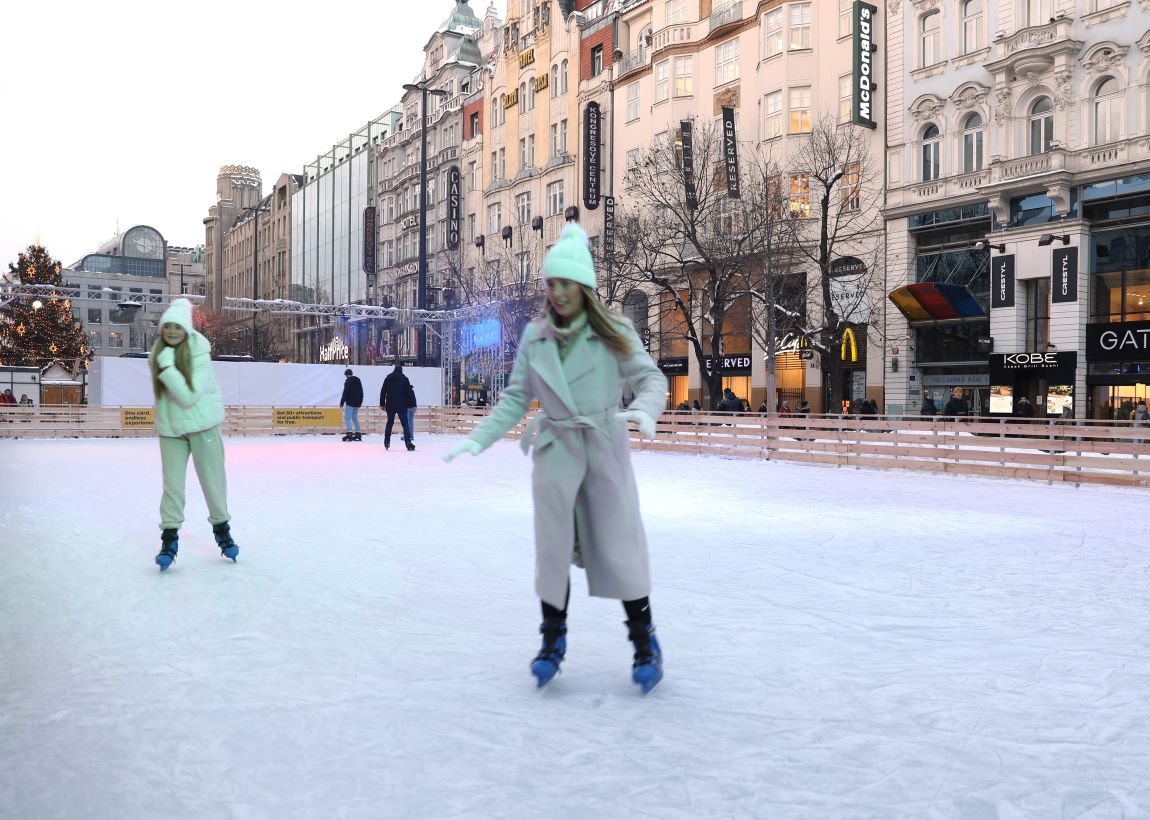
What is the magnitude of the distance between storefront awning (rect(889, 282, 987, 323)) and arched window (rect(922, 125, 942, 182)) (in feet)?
10.6

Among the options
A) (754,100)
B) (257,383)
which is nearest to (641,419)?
(257,383)

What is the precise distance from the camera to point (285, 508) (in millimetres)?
9773

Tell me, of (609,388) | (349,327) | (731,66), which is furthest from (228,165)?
(609,388)

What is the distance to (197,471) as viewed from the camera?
6.50m

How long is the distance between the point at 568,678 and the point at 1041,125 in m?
24.8

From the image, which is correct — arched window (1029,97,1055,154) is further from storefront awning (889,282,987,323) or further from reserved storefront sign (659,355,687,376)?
reserved storefront sign (659,355,687,376)

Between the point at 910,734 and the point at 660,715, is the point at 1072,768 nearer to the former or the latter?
the point at 910,734

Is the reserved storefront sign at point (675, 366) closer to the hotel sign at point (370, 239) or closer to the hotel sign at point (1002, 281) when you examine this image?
the hotel sign at point (1002, 281)

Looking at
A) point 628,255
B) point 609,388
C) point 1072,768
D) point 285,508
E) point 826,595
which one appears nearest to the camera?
point 1072,768

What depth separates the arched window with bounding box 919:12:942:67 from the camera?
87.1ft

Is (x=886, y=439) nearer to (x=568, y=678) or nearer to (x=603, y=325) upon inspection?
(x=568, y=678)

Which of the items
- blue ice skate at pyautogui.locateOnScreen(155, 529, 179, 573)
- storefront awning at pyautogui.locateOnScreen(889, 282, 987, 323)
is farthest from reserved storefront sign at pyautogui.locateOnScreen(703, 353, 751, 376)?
blue ice skate at pyautogui.locateOnScreen(155, 529, 179, 573)

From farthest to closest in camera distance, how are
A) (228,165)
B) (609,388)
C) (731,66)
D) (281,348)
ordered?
(228,165), (281,348), (731,66), (609,388)

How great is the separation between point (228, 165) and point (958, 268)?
293 feet
